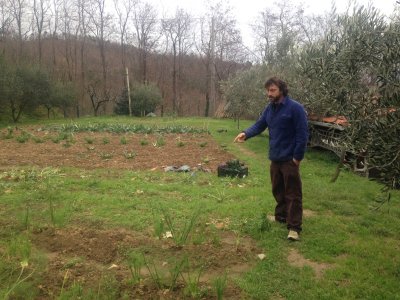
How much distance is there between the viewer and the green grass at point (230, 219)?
393 cm

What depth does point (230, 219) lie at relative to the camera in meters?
6.02

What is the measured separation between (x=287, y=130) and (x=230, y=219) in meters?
1.75

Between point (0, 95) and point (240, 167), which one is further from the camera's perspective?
point (0, 95)

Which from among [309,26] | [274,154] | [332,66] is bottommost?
[274,154]

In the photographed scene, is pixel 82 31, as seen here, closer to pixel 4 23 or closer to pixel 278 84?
pixel 4 23

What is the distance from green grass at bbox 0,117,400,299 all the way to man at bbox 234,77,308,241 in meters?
0.39

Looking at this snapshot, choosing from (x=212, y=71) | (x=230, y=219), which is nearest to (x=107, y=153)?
(x=230, y=219)

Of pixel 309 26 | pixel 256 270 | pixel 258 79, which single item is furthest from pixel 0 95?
pixel 309 26

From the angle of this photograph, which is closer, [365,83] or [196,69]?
[365,83]

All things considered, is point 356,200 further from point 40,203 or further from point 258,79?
point 258,79

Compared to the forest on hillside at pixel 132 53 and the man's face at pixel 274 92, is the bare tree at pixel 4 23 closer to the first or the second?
the forest on hillside at pixel 132 53

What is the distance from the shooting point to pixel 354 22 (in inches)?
303

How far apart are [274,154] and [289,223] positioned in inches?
39.5

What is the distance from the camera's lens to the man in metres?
5.08
